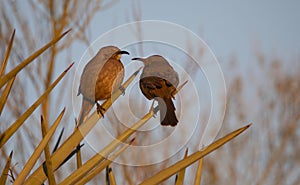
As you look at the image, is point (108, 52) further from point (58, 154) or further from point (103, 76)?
point (58, 154)

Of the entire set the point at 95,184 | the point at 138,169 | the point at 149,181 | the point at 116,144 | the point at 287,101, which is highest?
the point at 287,101

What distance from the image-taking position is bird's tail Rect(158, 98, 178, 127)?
212cm

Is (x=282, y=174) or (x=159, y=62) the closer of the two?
(x=159, y=62)

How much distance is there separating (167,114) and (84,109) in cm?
35

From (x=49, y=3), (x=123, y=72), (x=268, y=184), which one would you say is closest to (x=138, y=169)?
(x=49, y=3)

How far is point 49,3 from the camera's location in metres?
6.99

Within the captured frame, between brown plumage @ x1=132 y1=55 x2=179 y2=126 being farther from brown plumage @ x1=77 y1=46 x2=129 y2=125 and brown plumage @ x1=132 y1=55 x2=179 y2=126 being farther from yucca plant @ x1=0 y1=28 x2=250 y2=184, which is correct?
yucca plant @ x1=0 y1=28 x2=250 y2=184

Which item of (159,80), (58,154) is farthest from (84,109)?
(58,154)

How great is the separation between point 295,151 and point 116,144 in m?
10.0

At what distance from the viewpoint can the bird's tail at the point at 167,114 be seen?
6.94 ft

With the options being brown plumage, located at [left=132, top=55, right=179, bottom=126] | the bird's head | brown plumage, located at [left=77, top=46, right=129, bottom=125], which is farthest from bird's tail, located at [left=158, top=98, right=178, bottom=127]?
the bird's head

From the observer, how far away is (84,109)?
2154mm

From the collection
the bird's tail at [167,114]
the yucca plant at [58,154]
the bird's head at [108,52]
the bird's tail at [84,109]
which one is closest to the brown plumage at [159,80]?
the bird's tail at [167,114]

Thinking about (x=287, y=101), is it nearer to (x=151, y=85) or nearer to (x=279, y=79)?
(x=279, y=79)
